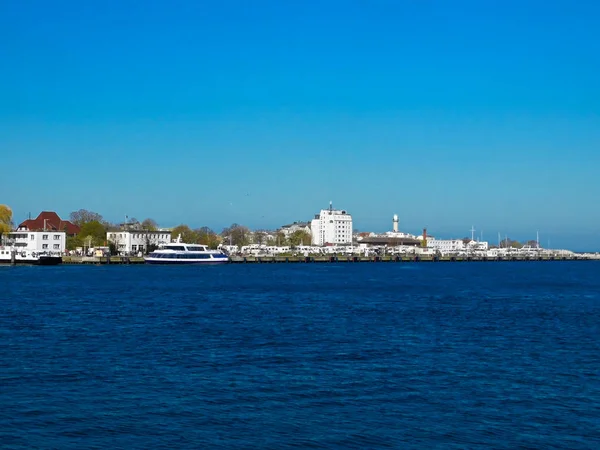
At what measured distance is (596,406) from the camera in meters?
18.0

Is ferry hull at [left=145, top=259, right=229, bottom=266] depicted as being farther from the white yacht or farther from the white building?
the white building

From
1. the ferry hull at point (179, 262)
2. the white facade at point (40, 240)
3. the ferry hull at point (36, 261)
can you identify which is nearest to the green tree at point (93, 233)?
the white facade at point (40, 240)

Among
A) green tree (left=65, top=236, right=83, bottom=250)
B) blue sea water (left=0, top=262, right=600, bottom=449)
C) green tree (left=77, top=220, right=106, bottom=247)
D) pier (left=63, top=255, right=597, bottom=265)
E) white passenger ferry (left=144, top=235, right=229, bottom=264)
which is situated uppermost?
green tree (left=77, top=220, right=106, bottom=247)

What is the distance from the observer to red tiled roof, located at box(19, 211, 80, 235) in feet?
446

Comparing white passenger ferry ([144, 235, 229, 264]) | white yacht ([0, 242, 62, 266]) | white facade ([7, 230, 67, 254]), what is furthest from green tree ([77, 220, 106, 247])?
white yacht ([0, 242, 62, 266])

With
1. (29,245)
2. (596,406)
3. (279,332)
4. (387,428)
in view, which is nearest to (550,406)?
(596,406)

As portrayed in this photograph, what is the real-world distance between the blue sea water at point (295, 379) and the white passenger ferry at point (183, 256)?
6879cm

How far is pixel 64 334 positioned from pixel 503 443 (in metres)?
19.2

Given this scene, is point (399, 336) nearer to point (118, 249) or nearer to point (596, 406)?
point (596, 406)

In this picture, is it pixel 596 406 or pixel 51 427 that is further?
pixel 596 406

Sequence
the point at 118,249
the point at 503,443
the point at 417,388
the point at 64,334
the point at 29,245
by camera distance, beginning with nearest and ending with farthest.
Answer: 1. the point at 503,443
2. the point at 417,388
3. the point at 64,334
4. the point at 29,245
5. the point at 118,249

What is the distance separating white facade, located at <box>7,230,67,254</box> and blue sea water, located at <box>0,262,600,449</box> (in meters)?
78.9

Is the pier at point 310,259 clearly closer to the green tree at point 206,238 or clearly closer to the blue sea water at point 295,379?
the green tree at point 206,238

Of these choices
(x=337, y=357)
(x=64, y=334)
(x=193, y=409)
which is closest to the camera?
(x=193, y=409)
